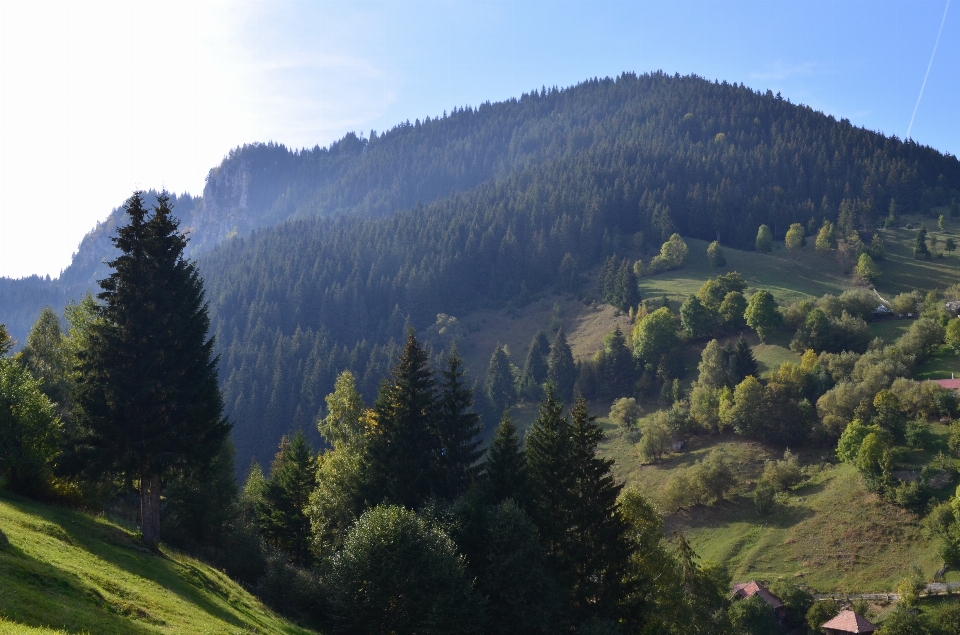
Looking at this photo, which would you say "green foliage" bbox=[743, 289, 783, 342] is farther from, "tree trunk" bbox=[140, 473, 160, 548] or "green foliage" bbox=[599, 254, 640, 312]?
"tree trunk" bbox=[140, 473, 160, 548]

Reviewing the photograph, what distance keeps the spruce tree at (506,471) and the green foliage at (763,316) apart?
285ft

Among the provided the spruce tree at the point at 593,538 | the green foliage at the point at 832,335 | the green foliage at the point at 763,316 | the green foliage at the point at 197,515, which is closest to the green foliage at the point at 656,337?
the green foliage at the point at 763,316

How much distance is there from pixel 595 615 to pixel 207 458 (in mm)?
21790

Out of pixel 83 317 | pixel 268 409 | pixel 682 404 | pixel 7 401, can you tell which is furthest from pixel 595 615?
pixel 268 409

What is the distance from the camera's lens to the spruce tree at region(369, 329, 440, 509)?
38062mm

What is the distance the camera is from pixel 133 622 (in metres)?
18.9

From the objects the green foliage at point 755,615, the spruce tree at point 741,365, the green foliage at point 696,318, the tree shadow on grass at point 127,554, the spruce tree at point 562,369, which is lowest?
the green foliage at point 755,615

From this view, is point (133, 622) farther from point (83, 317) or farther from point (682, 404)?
point (682, 404)

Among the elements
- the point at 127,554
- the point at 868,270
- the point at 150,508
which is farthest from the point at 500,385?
the point at 127,554

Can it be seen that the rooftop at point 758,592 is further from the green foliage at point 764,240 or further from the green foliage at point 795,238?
the green foliage at point 764,240

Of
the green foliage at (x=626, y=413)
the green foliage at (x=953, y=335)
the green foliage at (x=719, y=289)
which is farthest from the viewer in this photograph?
the green foliage at (x=719, y=289)

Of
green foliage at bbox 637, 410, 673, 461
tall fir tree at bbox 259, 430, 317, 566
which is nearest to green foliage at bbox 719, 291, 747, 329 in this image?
green foliage at bbox 637, 410, 673, 461

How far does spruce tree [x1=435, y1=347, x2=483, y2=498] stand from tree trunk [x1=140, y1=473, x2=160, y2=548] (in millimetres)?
15496

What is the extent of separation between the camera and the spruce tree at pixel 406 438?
38.1 m
